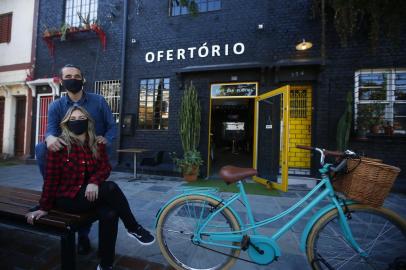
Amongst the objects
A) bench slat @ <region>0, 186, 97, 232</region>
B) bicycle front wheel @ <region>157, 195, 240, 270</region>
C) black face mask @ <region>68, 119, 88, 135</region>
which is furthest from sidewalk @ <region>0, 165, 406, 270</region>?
black face mask @ <region>68, 119, 88, 135</region>

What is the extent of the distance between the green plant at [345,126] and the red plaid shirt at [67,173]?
5329 millimetres

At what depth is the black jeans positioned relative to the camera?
1.92 metres

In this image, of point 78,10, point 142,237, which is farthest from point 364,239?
point 78,10

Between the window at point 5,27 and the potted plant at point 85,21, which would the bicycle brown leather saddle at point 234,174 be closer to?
the potted plant at point 85,21

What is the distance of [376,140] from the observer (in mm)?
5645

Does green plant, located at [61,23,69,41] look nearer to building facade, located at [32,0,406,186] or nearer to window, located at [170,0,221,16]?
building facade, located at [32,0,406,186]

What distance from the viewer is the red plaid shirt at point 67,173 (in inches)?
76.6

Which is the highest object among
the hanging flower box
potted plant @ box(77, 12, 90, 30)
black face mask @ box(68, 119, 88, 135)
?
potted plant @ box(77, 12, 90, 30)

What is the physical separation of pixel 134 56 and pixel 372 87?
267 inches

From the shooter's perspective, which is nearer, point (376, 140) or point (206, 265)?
point (206, 265)

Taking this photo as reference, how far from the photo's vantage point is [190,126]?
6.47 meters

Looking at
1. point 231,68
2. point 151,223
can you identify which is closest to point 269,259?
point 151,223

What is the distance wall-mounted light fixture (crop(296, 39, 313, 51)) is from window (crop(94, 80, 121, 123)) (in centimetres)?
559

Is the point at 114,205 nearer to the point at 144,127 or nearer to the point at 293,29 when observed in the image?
the point at 144,127
